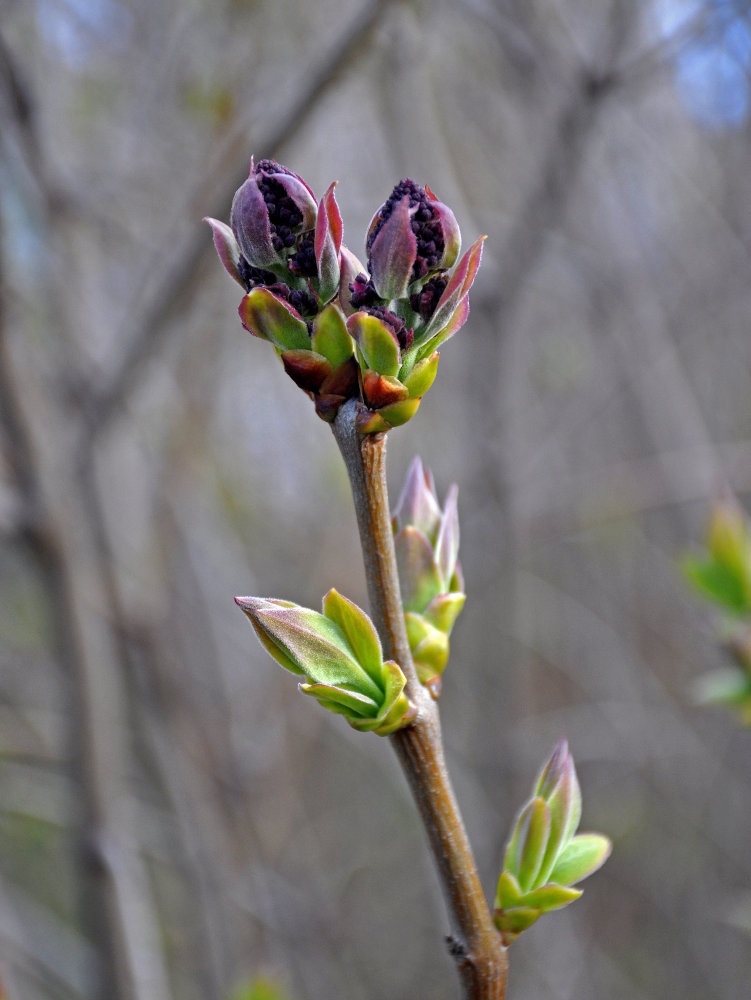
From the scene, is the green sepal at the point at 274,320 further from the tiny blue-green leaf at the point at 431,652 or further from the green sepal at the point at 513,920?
the green sepal at the point at 513,920

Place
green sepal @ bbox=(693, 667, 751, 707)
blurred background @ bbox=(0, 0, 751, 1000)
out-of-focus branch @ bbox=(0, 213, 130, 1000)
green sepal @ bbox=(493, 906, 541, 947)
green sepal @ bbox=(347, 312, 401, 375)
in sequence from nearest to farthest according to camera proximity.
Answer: green sepal @ bbox=(347, 312, 401, 375)
green sepal @ bbox=(493, 906, 541, 947)
green sepal @ bbox=(693, 667, 751, 707)
out-of-focus branch @ bbox=(0, 213, 130, 1000)
blurred background @ bbox=(0, 0, 751, 1000)

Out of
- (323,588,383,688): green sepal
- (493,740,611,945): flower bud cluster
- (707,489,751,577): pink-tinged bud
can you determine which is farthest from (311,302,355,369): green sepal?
(707,489,751,577): pink-tinged bud

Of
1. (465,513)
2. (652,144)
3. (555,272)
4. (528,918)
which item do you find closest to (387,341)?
(528,918)

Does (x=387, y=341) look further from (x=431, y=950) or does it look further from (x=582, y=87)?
(x=431, y=950)

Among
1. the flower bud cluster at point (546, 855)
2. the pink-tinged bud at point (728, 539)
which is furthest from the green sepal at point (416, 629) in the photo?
the pink-tinged bud at point (728, 539)

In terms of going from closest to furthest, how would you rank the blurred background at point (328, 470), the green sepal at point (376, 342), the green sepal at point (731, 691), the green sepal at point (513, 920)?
the green sepal at point (376, 342)
the green sepal at point (513, 920)
the green sepal at point (731, 691)
the blurred background at point (328, 470)

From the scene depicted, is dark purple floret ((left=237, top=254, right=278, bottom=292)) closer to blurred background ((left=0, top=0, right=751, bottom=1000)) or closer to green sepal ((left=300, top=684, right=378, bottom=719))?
green sepal ((left=300, top=684, right=378, bottom=719))

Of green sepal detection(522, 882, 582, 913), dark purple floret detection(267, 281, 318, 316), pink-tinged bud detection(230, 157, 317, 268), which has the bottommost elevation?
green sepal detection(522, 882, 582, 913)
